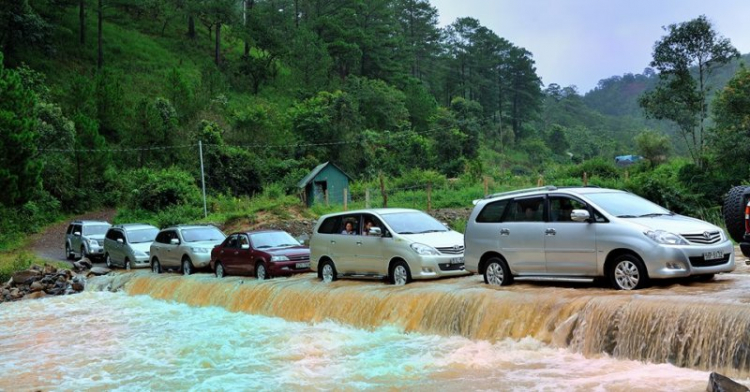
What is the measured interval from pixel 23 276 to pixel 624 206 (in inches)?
824

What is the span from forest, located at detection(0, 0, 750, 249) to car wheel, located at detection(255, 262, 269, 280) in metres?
14.6

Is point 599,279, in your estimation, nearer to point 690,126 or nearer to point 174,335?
point 174,335

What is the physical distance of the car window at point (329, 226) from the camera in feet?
51.4

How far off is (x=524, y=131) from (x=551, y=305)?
91.0 metres

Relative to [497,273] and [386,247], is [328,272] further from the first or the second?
[497,273]

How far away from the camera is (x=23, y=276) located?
23500 millimetres

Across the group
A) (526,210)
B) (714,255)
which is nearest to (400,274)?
(526,210)

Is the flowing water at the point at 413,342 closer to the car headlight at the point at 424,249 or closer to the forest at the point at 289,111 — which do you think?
the car headlight at the point at 424,249

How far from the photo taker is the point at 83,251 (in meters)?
Answer: 28.5

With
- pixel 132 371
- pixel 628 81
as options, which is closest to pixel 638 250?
pixel 132 371

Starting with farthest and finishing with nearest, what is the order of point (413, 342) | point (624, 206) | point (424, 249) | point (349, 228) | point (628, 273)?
point (349, 228) → point (424, 249) → point (624, 206) → point (413, 342) → point (628, 273)

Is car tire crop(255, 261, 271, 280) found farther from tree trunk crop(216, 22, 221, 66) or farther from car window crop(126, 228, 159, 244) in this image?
tree trunk crop(216, 22, 221, 66)

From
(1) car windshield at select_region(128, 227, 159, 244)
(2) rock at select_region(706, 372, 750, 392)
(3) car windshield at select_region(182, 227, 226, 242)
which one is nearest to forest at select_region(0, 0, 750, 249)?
(1) car windshield at select_region(128, 227, 159, 244)

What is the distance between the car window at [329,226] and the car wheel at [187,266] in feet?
23.3
